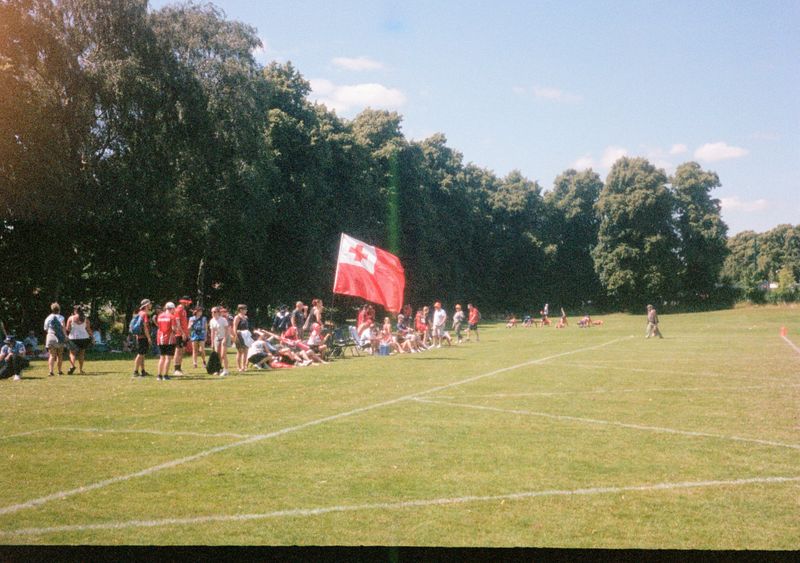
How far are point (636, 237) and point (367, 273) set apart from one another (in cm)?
6238

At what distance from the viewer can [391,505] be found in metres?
6.30

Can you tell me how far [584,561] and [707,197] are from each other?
88.1 meters

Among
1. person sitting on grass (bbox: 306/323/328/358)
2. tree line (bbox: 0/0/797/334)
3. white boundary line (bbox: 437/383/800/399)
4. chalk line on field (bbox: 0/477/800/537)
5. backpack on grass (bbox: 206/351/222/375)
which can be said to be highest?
tree line (bbox: 0/0/797/334)

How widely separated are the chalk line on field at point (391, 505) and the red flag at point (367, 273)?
607 inches

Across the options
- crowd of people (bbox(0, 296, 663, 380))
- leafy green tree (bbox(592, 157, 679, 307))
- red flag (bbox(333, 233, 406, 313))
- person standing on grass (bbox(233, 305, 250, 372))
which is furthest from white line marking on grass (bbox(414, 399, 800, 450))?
leafy green tree (bbox(592, 157, 679, 307))

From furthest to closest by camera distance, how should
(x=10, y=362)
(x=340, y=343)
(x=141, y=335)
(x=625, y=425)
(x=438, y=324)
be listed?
(x=438, y=324)
(x=340, y=343)
(x=10, y=362)
(x=141, y=335)
(x=625, y=425)

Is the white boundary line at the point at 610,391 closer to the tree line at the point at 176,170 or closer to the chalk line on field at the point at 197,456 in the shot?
the chalk line on field at the point at 197,456

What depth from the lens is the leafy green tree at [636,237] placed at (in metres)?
76.6

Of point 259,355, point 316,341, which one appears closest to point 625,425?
point 259,355

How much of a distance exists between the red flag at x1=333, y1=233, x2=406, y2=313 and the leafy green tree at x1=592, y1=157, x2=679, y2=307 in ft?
192

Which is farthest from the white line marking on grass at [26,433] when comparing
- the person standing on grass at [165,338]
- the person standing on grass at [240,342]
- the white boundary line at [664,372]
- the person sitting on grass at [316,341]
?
the white boundary line at [664,372]

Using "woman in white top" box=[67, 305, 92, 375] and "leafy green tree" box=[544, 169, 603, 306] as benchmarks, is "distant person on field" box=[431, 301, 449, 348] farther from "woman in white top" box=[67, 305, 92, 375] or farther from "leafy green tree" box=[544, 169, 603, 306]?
"leafy green tree" box=[544, 169, 603, 306]

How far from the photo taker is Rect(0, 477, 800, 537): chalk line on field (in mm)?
5719

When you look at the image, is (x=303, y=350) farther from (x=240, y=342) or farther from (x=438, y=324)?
(x=438, y=324)
